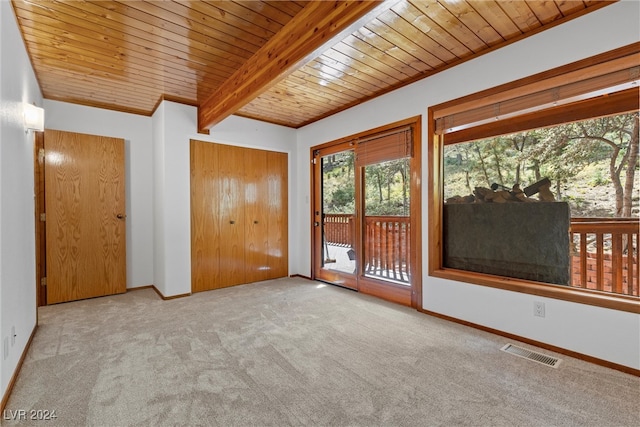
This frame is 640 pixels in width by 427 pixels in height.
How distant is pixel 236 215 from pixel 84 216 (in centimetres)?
181

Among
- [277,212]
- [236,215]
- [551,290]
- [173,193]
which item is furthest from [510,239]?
[173,193]

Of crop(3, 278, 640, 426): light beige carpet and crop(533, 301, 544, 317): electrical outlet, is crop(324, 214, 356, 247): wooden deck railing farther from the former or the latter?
crop(533, 301, 544, 317): electrical outlet

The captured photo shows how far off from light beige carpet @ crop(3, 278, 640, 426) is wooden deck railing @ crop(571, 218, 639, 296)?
0.74 metres

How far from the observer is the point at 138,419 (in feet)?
5.05

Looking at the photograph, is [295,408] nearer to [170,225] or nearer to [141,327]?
[141,327]

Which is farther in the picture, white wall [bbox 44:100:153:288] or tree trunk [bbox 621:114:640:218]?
white wall [bbox 44:100:153:288]

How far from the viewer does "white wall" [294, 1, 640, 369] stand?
197cm

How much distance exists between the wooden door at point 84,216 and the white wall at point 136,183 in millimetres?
135

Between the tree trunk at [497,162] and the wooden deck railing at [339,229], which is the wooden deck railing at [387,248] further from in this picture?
the tree trunk at [497,162]

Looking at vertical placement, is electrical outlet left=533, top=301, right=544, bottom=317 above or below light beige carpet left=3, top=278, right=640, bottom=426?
above

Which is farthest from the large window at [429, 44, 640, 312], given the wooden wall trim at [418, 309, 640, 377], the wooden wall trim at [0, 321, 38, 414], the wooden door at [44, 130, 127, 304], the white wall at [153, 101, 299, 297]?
the wooden door at [44, 130, 127, 304]

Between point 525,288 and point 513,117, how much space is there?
4.80ft

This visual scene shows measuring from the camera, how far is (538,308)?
232 centimetres

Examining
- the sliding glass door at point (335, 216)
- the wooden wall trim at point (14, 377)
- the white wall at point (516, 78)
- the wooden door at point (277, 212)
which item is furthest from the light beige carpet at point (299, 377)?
the wooden door at point (277, 212)
